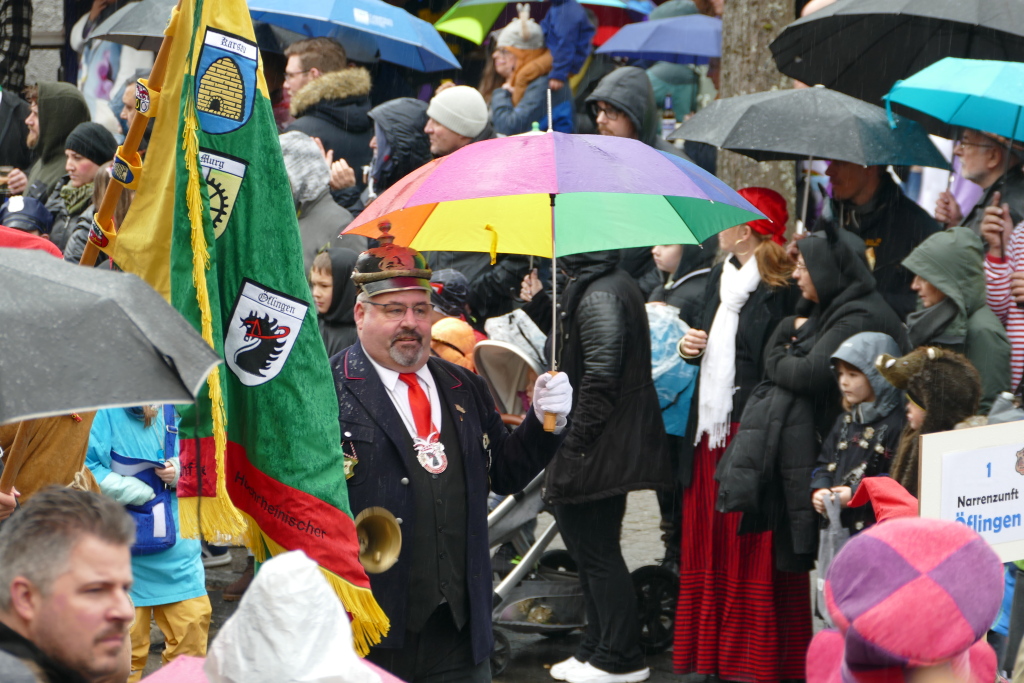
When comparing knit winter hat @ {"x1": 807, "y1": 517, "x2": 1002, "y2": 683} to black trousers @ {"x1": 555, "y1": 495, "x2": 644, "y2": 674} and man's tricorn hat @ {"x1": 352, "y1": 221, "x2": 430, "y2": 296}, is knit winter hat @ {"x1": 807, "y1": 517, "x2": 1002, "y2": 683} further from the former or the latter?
black trousers @ {"x1": 555, "y1": 495, "x2": 644, "y2": 674}

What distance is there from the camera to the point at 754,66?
7895 mm

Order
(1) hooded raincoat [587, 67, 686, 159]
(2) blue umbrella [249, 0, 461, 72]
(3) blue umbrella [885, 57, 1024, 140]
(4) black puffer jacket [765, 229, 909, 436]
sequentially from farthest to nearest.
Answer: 1. (2) blue umbrella [249, 0, 461, 72]
2. (1) hooded raincoat [587, 67, 686, 159]
3. (4) black puffer jacket [765, 229, 909, 436]
4. (3) blue umbrella [885, 57, 1024, 140]

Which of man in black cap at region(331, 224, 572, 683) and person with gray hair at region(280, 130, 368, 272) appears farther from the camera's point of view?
person with gray hair at region(280, 130, 368, 272)

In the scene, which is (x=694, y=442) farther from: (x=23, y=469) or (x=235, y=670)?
(x=235, y=670)

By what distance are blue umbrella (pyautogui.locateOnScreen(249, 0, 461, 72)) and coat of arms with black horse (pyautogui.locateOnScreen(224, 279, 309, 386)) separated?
14.7ft

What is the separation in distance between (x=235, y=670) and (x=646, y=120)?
17.8ft

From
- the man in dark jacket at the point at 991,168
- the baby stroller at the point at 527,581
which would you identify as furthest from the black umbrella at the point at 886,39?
the baby stroller at the point at 527,581

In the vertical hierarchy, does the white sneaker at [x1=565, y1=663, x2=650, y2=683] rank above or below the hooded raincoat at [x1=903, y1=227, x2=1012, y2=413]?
below

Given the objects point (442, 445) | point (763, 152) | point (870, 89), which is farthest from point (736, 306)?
point (442, 445)

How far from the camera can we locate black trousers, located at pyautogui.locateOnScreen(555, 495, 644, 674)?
247 inches

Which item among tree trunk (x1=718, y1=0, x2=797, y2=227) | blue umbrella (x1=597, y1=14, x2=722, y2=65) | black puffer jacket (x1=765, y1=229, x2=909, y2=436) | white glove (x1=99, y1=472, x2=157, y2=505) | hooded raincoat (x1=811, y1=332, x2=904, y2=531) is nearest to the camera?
white glove (x1=99, y1=472, x2=157, y2=505)

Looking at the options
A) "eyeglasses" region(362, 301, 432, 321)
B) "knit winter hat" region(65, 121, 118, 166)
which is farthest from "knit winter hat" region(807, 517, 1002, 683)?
"knit winter hat" region(65, 121, 118, 166)

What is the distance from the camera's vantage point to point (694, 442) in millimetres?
6508

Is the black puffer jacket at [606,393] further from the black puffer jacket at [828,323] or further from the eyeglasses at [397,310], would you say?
the eyeglasses at [397,310]
